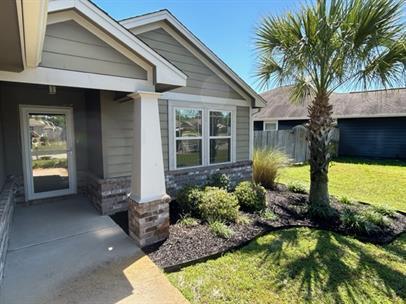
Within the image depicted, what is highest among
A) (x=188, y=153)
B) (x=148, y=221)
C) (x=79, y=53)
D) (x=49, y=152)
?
(x=79, y=53)

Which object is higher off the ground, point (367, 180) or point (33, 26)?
point (33, 26)

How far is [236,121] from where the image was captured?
7828mm

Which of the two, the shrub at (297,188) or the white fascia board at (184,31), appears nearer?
the white fascia board at (184,31)

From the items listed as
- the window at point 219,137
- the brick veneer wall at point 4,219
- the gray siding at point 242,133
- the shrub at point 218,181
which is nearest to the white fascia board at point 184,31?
the gray siding at point 242,133

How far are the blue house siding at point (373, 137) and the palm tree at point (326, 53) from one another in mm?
12107

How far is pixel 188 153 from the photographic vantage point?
22.4ft

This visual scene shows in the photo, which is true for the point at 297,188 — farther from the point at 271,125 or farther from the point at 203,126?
the point at 271,125

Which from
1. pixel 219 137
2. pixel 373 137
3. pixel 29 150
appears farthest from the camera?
pixel 373 137

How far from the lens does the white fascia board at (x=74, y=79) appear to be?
3020 mm

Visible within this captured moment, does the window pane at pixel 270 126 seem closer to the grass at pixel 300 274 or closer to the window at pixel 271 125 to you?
the window at pixel 271 125

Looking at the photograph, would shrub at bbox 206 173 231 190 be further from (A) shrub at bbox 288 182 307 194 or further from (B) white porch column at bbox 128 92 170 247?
(A) shrub at bbox 288 182 307 194

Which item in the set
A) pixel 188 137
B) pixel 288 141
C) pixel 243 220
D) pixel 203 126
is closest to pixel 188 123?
pixel 188 137

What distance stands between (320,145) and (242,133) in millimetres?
2650

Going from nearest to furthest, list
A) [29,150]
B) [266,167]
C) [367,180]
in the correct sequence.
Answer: [29,150] → [266,167] → [367,180]
